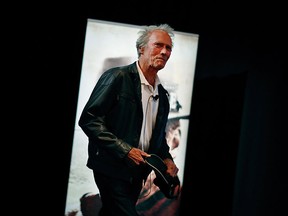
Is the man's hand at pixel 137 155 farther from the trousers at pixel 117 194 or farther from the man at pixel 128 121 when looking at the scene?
the trousers at pixel 117 194

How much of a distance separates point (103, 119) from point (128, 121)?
0.16m

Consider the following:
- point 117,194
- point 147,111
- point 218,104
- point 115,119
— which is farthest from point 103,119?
point 218,104

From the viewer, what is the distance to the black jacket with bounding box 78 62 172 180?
226 cm

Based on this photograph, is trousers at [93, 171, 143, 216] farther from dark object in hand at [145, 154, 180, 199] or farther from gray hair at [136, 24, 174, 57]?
gray hair at [136, 24, 174, 57]

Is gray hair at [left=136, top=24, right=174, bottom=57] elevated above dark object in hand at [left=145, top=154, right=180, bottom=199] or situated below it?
above

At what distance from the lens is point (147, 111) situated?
2383mm

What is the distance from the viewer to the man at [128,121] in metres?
2.28

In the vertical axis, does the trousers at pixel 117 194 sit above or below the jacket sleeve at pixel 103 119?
below

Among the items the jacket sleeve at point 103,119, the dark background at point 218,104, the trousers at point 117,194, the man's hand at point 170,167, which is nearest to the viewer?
the jacket sleeve at point 103,119

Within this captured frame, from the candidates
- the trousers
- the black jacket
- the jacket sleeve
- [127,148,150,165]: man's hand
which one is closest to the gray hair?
the black jacket

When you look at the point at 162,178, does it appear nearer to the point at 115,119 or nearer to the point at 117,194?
the point at 117,194

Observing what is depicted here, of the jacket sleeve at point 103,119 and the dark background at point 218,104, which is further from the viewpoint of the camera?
the dark background at point 218,104

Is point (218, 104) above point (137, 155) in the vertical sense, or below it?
above

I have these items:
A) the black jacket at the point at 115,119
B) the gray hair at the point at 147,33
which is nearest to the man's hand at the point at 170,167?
the black jacket at the point at 115,119
